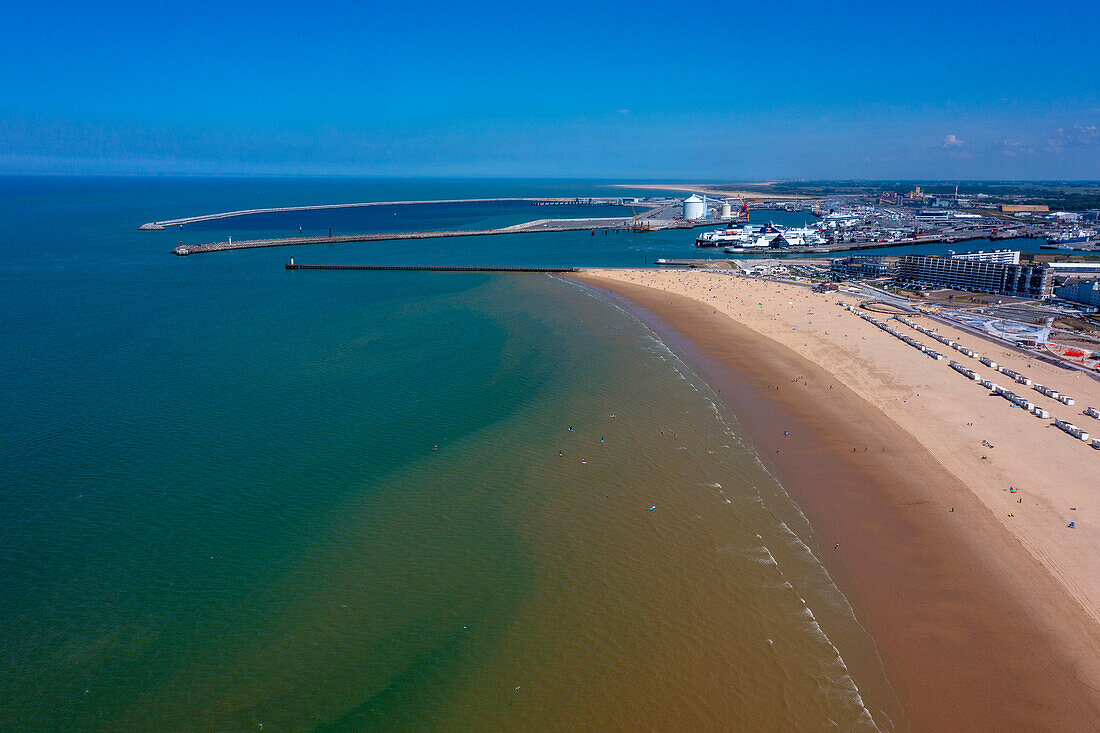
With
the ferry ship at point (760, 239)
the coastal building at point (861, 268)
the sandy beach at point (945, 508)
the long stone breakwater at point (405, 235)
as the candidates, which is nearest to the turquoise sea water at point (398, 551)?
the sandy beach at point (945, 508)

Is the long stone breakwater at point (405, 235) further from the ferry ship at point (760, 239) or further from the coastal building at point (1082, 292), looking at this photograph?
the coastal building at point (1082, 292)

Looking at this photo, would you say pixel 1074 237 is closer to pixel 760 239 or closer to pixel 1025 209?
pixel 760 239

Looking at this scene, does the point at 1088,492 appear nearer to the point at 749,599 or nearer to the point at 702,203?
the point at 749,599

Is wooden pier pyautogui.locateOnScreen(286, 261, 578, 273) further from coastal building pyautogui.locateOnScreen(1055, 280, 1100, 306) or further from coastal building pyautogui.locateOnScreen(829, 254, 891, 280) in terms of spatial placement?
coastal building pyautogui.locateOnScreen(1055, 280, 1100, 306)

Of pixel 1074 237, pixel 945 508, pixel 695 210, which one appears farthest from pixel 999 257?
pixel 695 210

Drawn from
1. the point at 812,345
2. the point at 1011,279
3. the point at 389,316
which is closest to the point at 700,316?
the point at 812,345

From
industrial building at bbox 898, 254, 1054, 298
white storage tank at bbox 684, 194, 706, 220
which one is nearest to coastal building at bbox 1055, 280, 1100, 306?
industrial building at bbox 898, 254, 1054, 298
